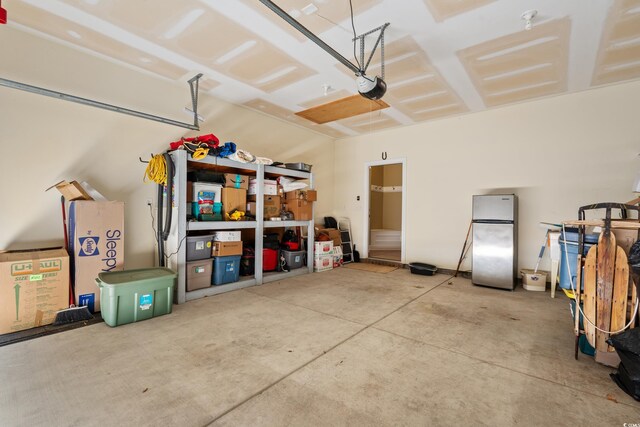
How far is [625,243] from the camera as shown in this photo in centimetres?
212

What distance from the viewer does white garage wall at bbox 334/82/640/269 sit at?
13.3 feet

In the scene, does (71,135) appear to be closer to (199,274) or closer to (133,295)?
(133,295)

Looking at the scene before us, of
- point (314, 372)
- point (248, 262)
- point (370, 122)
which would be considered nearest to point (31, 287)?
point (248, 262)

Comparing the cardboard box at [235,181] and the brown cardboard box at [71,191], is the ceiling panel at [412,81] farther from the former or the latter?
the brown cardboard box at [71,191]

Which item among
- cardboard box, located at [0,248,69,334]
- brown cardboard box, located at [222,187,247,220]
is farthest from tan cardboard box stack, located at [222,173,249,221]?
cardboard box, located at [0,248,69,334]

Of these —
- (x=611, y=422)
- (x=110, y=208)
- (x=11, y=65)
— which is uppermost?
(x=11, y=65)

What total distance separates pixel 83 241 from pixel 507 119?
6431mm

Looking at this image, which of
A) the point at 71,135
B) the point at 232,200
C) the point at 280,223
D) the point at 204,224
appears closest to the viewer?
the point at 71,135

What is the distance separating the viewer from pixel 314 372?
2051 millimetres

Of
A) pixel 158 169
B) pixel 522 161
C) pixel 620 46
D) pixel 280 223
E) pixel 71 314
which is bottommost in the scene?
pixel 71 314

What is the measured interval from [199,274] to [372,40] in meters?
3.58

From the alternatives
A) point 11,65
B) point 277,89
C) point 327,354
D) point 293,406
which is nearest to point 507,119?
point 277,89

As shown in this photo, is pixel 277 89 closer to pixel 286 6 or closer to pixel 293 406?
pixel 286 6

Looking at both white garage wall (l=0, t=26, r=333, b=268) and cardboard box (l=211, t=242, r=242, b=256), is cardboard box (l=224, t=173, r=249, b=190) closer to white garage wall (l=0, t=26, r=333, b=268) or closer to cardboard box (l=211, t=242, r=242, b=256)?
cardboard box (l=211, t=242, r=242, b=256)
